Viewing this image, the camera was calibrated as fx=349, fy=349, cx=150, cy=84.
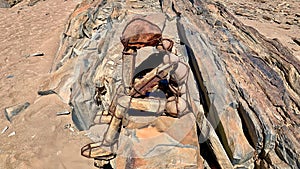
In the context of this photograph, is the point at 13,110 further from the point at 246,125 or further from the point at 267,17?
the point at 267,17

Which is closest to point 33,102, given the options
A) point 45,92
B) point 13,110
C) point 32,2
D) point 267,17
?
point 45,92

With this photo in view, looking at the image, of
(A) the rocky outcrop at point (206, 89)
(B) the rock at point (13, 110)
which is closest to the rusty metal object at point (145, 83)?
(A) the rocky outcrop at point (206, 89)

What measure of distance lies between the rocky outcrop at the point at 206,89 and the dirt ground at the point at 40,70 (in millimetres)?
308

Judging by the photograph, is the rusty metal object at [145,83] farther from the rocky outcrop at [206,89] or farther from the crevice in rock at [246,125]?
the crevice in rock at [246,125]

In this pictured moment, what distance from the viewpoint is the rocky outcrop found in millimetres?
3184

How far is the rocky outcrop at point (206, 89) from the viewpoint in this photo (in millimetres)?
3184

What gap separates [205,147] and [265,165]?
22.9 inches

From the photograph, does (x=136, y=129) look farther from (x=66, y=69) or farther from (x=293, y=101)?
(x=66, y=69)

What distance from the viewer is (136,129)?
3283 millimetres

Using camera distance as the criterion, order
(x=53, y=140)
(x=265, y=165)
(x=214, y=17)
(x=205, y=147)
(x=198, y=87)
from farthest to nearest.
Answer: (x=214, y=17) < (x=53, y=140) < (x=198, y=87) < (x=205, y=147) < (x=265, y=165)

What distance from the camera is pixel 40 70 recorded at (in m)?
6.02

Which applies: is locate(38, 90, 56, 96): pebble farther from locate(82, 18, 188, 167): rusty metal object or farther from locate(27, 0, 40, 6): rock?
locate(27, 0, 40, 6): rock

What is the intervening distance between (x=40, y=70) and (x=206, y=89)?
346 centimetres

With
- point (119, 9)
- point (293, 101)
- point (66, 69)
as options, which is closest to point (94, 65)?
point (66, 69)
